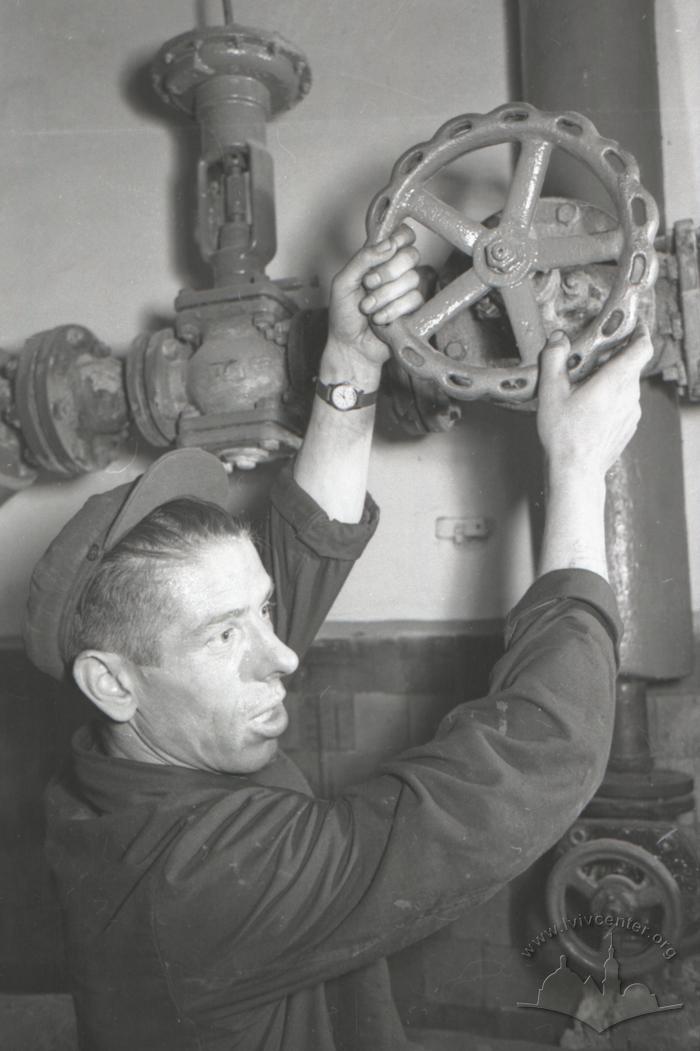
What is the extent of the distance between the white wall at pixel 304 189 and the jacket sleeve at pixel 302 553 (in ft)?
1.72

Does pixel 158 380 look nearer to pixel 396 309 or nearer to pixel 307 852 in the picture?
pixel 396 309

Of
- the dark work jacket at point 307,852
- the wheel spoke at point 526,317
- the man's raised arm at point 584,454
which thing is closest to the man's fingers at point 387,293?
the wheel spoke at point 526,317

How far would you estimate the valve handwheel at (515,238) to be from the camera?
3.66 feet

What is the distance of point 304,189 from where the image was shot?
1938 mm

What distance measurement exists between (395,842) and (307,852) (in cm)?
8

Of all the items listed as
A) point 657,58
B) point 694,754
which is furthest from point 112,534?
point 657,58

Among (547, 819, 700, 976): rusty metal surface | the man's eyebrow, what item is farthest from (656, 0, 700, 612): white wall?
the man's eyebrow

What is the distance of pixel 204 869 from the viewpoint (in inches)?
34.7

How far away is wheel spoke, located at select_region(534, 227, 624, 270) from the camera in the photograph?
3.74 feet

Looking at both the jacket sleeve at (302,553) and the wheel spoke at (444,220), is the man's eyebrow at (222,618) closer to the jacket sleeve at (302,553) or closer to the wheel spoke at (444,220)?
the jacket sleeve at (302,553)

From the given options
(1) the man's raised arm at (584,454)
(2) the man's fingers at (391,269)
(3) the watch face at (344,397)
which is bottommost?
(1) the man's raised arm at (584,454)

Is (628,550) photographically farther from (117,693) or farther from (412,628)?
(117,693)

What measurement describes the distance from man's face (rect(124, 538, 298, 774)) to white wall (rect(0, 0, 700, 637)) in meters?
0.82

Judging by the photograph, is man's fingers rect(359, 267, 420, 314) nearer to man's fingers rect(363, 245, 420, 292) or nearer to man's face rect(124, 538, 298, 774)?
man's fingers rect(363, 245, 420, 292)
